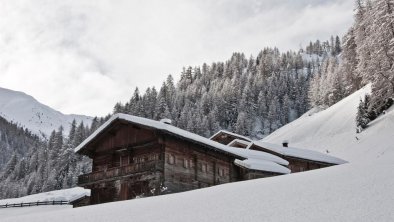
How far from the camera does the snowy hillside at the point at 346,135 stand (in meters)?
46.0

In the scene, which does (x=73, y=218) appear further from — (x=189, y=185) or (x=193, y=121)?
(x=193, y=121)

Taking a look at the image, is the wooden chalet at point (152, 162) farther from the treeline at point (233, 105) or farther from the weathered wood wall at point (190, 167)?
the treeline at point (233, 105)

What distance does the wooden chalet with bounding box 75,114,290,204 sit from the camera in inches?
1247

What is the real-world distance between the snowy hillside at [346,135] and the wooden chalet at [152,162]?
12828 mm

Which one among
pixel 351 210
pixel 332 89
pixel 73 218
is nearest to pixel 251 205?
pixel 351 210

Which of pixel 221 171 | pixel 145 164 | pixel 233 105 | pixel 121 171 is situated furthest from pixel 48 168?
pixel 145 164

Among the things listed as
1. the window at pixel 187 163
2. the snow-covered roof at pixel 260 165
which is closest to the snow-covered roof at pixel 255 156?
the snow-covered roof at pixel 260 165

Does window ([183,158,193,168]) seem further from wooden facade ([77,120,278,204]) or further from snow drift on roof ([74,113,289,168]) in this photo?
snow drift on roof ([74,113,289,168])

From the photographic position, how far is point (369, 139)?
50625mm

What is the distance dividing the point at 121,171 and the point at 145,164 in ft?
7.58

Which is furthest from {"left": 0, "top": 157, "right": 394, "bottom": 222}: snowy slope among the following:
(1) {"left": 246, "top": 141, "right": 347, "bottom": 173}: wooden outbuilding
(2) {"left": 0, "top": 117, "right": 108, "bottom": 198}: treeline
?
(2) {"left": 0, "top": 117, "right": 108, "bottom": 198}: treeline

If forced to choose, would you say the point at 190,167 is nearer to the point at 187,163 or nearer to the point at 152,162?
Answer: the point at 187,163

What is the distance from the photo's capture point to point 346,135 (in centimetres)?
6059

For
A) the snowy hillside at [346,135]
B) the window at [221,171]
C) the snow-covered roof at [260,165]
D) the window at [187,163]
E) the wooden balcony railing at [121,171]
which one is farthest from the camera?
the snowy hillside at [346,135]
